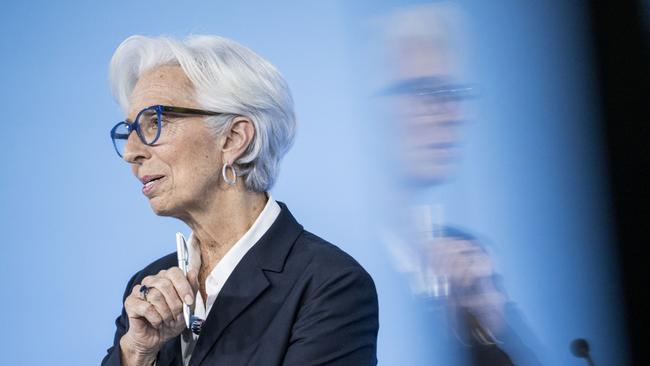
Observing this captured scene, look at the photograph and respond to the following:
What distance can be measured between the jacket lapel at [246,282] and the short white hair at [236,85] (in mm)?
107

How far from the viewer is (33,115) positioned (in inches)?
78.1

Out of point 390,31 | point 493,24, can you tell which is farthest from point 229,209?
point 493,24

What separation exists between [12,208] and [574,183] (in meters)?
1.34

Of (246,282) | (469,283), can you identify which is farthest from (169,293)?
(469,283)

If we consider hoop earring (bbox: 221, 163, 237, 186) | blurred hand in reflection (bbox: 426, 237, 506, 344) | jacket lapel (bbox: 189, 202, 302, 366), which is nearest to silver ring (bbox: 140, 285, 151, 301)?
jacket lapel (bbox: 189, 202, 302, 366)

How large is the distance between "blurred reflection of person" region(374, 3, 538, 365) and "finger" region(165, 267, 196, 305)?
556 mm

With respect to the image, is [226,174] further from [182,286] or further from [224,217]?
[182,286]

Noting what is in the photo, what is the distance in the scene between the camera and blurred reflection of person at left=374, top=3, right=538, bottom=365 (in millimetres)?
1542

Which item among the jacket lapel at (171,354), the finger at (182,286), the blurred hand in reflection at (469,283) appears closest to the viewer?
the finger at (182,286)

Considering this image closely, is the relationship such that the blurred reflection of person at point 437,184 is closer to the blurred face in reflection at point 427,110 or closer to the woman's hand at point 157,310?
the blurred face in reflection at point 427,110

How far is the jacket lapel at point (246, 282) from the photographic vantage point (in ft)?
4.25

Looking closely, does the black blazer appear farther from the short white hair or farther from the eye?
the eye

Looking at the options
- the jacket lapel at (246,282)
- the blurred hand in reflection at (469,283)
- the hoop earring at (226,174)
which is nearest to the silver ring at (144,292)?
the jacket lapel at (246,282)

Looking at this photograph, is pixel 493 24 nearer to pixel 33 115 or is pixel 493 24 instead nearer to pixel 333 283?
pixel 333 283
